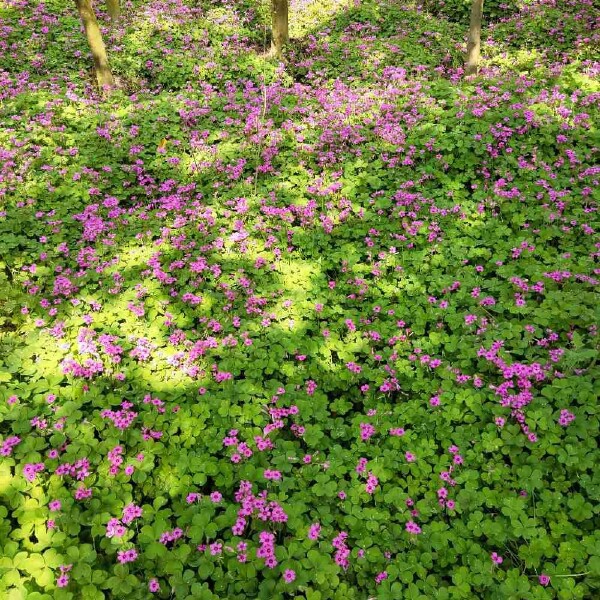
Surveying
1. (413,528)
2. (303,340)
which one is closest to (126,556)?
(413,528)

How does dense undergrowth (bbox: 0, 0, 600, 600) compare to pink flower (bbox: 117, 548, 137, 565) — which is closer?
pink flower (bbox: 117, 548, 137, 565)

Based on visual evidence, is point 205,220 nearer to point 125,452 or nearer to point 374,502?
point 125,452

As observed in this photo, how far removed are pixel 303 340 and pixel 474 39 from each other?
8793 millimetres

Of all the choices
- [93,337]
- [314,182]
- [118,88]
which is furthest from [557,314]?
[118,88]

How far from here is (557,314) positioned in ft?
16.3

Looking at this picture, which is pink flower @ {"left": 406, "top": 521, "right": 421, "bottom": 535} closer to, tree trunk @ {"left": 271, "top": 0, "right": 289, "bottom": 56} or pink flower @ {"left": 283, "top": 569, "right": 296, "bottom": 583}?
pink flower @ {"left": 283, "top": 569, "right": 296, "bottom": 583}

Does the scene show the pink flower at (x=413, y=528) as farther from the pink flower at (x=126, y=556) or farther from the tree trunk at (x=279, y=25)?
the tree trunk at (x=279, y=25)

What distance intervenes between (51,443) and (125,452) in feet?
2.05

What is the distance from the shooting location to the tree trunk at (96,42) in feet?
30.7

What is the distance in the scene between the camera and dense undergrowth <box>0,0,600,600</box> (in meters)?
3.40

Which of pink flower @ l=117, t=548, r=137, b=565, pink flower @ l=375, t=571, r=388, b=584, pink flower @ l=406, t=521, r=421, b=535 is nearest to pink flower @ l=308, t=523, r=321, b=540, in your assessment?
pink flower @ l=375, t=571, r=388, b=584

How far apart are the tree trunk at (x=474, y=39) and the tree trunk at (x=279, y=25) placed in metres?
4.88

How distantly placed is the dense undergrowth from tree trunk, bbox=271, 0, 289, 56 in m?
3.03

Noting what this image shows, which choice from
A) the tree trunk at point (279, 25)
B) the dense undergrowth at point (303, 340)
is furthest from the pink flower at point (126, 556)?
the tree trunk at point (279, 25)
